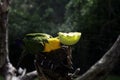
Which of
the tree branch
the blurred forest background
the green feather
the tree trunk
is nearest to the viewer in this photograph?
the green feather

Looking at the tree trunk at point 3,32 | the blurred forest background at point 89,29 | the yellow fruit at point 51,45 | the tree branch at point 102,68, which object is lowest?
the blurred forest background at point 89,29

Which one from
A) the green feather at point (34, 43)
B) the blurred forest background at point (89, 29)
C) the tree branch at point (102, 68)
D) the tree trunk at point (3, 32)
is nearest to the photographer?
the green feather at point (34, 43)

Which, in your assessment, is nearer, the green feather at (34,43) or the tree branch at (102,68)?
the green feather at (34,43)

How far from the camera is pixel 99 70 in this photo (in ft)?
10.5

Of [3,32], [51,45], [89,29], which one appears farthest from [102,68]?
[89,29]

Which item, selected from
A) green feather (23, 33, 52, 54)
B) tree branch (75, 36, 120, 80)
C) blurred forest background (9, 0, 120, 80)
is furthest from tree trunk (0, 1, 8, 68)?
blurred forest background (9, 0, 120, 80)

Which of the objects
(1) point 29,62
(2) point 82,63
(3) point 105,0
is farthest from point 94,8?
(1) point 29,62

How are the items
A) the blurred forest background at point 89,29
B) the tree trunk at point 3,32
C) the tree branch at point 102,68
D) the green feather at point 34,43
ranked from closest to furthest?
the green feather at point 34,43 → the tree branch at point 102,68 → the tree trunk at point 3,32 → the blurred forest background at point 89,29

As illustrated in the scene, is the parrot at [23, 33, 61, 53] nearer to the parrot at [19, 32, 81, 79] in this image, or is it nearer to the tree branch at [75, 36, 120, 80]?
the parrot at [19, 32, 81, 79]

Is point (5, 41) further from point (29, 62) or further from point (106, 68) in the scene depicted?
point (29, 62)

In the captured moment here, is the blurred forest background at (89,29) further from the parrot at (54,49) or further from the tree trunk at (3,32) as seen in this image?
the parrot at (54,49)

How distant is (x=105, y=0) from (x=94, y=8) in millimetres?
331

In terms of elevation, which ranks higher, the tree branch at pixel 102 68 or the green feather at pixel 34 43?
the green feather at pixel 34 43

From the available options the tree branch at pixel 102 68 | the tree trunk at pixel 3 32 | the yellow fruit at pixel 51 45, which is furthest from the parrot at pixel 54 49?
the tree trunk at pixel 3 32
